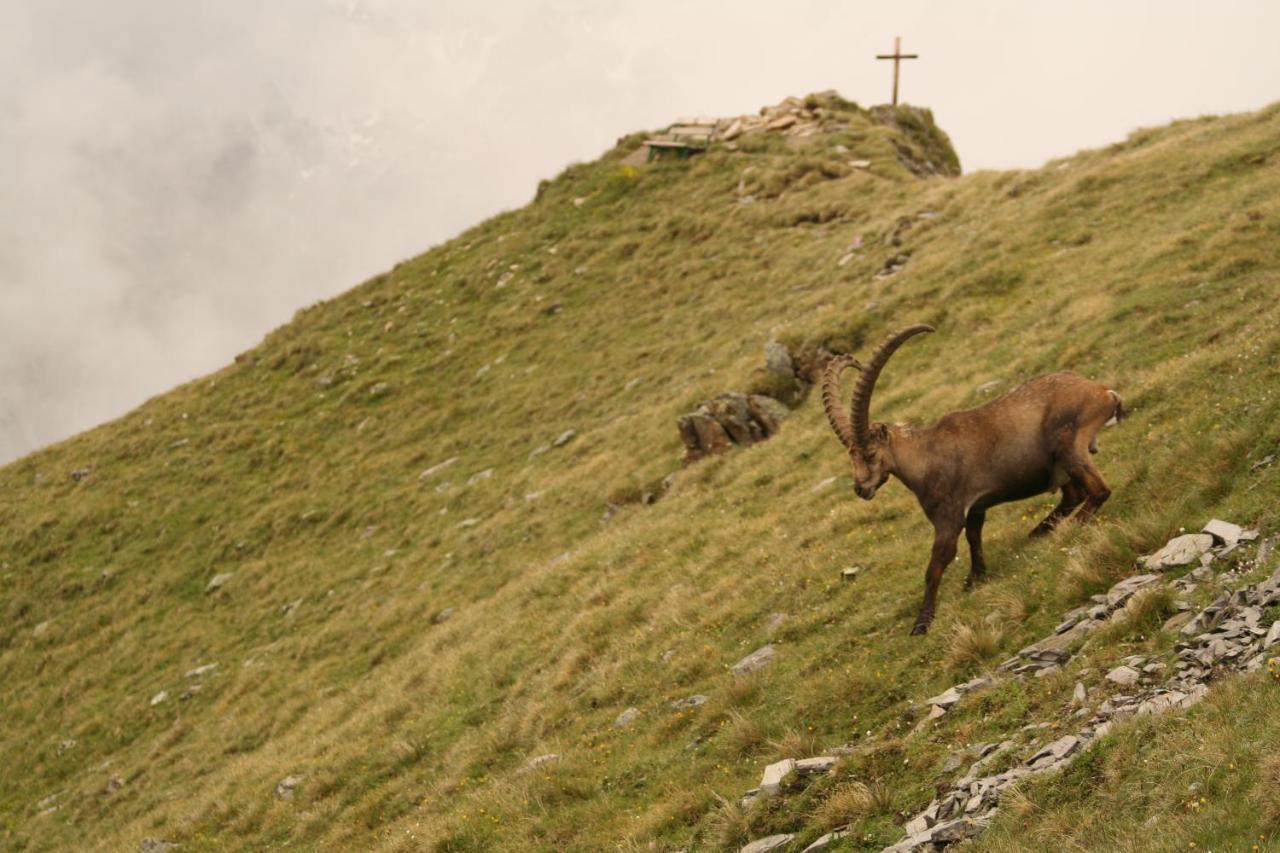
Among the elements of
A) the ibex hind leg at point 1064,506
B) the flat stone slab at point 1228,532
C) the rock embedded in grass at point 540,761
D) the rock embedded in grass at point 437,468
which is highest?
the rock embedded in grass at point 437,468

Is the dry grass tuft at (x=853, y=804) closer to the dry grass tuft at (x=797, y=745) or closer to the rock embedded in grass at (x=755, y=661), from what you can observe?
the dry grass tuft at (x=797, y=745)

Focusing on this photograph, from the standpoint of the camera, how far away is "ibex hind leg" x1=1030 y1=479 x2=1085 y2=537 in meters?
12.0

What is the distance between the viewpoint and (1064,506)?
12188mm

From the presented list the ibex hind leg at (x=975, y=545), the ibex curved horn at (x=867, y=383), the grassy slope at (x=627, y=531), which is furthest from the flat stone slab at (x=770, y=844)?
the ibex curved horn at (x=867, y=383)

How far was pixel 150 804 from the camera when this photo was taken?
885 inches

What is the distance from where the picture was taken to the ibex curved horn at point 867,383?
11.8 metres

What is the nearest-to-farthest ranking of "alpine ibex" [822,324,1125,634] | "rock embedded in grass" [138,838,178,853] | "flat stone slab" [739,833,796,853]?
"flat stone slab" [739,833,796,853] < "alpine ibex" [822,324,1125,634] < "rock embedded in grass" [138,838,178,853]

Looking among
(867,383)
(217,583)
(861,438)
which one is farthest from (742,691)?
(217,583)

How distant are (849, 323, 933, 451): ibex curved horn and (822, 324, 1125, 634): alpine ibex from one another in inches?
0.6

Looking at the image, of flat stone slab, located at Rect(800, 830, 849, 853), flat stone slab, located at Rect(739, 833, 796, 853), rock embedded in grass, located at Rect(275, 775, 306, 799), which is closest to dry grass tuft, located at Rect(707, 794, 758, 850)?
flat stone slab, located at Rect(739, 833, 796, 853)

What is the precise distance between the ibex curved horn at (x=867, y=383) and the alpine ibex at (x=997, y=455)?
1 cm

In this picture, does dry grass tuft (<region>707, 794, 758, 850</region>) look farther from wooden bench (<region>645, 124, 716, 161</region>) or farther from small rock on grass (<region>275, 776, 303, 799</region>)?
wooden bench (<region>645, 124, 716, 161</region>)

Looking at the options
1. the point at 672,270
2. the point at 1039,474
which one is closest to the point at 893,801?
the point at 1039,474

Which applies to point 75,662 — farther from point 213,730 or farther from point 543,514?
point 543,514
